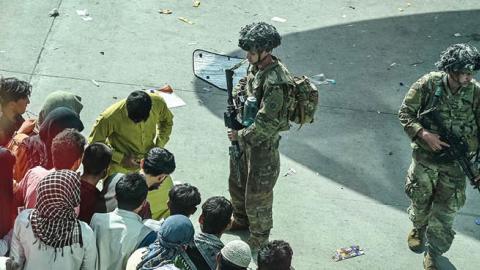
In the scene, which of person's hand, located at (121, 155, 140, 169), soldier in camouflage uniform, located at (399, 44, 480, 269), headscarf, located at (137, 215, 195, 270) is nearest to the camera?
headscarf, located at (137, 215, 195, 270)

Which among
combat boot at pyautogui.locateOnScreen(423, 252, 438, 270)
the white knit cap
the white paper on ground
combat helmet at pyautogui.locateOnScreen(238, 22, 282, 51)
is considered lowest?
the white paper on ground

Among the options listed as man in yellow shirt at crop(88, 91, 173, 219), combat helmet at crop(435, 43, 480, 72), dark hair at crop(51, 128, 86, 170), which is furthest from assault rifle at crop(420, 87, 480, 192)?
dark hair at crop(51, 128, 86, 170)

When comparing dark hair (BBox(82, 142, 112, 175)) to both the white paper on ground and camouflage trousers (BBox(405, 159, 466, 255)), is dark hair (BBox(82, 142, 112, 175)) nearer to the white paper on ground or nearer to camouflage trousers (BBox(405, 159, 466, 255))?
camouflage trousers (BBox(405, 159, 466, 255))

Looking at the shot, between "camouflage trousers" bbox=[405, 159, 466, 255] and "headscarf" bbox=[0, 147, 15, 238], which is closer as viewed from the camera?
"headscarf" bbox=[0, 147, 15, 238]

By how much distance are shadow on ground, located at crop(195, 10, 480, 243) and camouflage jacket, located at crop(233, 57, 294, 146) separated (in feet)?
6.04

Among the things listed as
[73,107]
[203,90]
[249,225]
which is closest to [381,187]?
[249,225]

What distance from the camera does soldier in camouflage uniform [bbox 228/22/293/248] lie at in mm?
5695

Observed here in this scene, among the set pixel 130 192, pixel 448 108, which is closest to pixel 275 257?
pixel 130 192

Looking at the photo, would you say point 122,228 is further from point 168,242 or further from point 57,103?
point 57,103

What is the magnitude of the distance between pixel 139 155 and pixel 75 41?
3660 millimetres

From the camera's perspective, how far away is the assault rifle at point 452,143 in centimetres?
578

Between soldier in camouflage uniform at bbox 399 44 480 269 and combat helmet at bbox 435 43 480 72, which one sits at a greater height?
combat helmet at bbox 435 43 480 72

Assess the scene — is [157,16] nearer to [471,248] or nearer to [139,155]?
[139,155]

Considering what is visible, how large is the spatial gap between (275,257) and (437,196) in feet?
7.77
